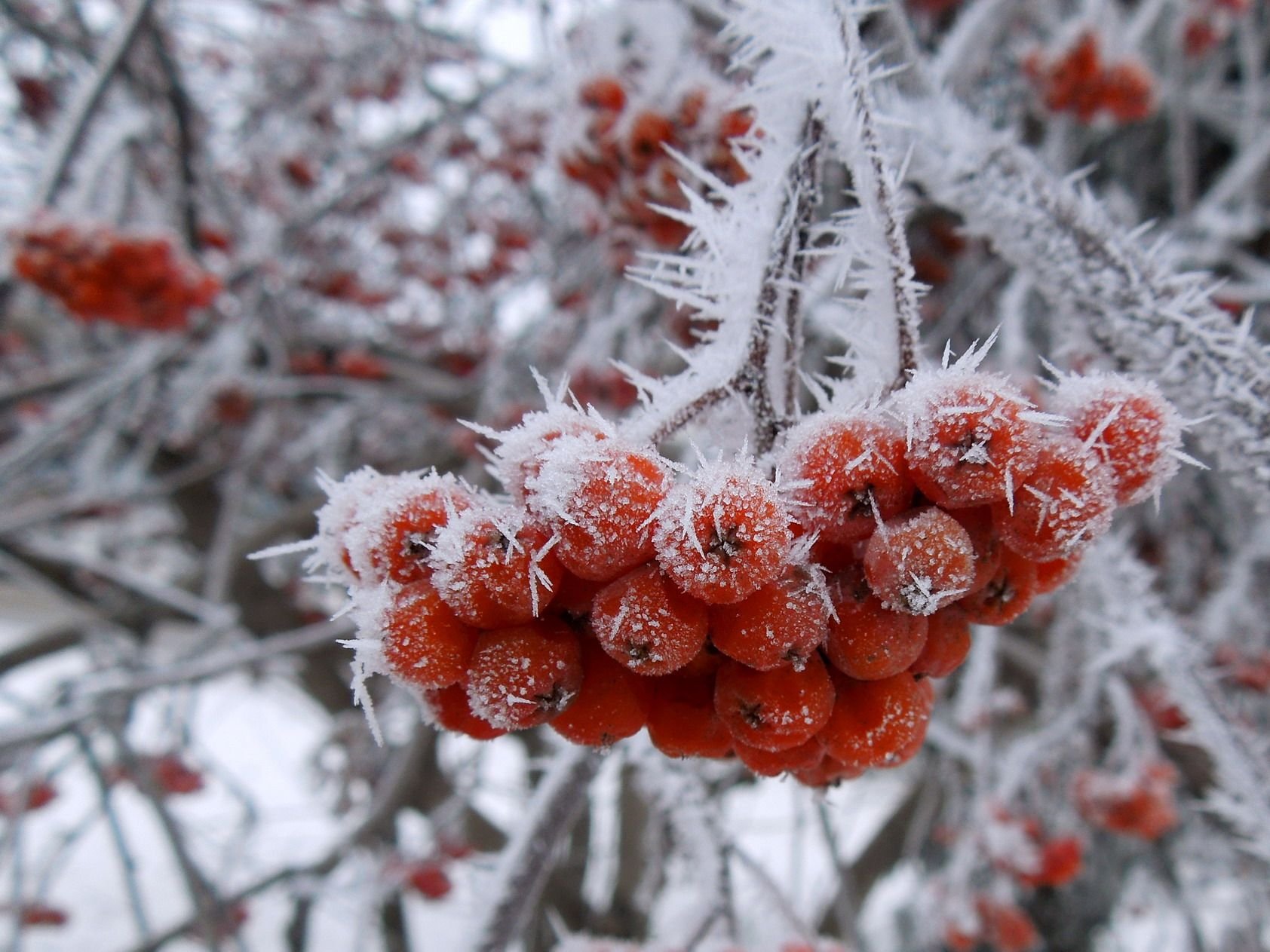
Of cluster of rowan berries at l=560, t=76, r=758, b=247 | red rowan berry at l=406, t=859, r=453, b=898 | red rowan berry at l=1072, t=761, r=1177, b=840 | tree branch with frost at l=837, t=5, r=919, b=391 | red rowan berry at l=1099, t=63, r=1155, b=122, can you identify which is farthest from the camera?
red rowan berry at l=406, t=859, r=453, b=898

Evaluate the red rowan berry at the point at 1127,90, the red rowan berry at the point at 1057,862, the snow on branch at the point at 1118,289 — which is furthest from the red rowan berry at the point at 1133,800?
the red rowan berry at the point at 1127,90

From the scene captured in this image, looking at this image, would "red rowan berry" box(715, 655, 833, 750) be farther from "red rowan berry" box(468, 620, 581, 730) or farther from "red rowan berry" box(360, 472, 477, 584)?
"red rowan berry" box(360, 472, 477, 584)

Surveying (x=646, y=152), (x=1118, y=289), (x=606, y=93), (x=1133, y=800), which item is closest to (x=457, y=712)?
(x=1118, y=289)

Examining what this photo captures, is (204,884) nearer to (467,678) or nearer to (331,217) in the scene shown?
(467,678)

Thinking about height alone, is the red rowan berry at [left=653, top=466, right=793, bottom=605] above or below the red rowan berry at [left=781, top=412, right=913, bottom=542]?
below

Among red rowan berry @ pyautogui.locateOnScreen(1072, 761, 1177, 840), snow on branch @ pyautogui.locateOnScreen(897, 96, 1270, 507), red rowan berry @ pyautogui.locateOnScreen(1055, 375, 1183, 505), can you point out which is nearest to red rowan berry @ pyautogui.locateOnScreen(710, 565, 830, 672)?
red rowan berry @ pyautogui.locateOnScreen(1055, 375, 1183, 505)
